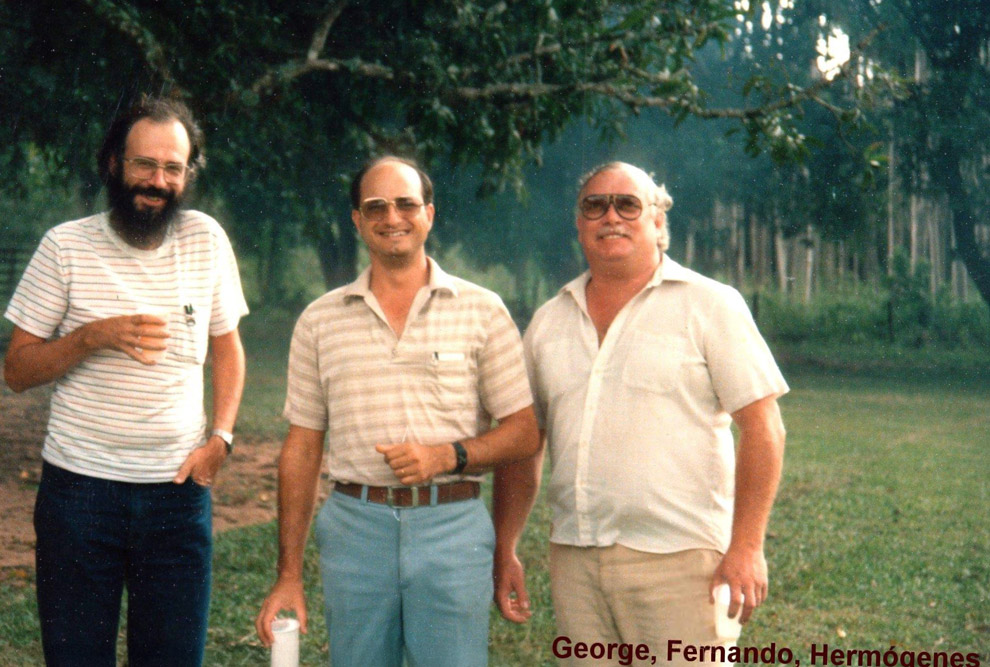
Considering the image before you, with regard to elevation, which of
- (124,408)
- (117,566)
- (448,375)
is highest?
(448,375)

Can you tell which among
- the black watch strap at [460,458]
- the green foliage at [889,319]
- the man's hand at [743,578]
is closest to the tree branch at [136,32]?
the black watch strap at [460,458]

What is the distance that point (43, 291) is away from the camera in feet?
10.9

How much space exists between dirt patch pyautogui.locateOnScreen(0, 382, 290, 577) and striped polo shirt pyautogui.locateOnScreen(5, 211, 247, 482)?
458cm

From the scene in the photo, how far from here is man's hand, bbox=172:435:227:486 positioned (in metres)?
3.39

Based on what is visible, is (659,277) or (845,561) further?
(845,561)

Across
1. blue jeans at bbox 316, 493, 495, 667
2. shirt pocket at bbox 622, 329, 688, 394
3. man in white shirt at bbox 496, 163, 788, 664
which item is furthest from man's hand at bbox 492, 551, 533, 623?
shirt pocket at bbox 622, 329, 688, 394

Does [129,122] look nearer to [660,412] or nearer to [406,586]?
→ [406,586]

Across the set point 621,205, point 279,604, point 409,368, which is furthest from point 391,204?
point 279,604

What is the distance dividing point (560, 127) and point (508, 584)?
20.8ft

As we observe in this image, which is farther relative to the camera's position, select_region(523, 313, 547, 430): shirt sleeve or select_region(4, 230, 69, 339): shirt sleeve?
select_region(523, 313, 547, 430): shirt sleeve

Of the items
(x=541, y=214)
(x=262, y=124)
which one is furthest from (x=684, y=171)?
(x=262, y=124)

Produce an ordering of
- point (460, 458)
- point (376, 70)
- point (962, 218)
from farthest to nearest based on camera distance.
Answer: point (962, 218), point (376, 70), point (460, 458)

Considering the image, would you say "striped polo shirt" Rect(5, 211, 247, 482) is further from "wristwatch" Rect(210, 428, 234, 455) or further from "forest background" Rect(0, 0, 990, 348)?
"forest background" Rect(0, 0, 990, 348)

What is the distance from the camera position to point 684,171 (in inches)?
1232
